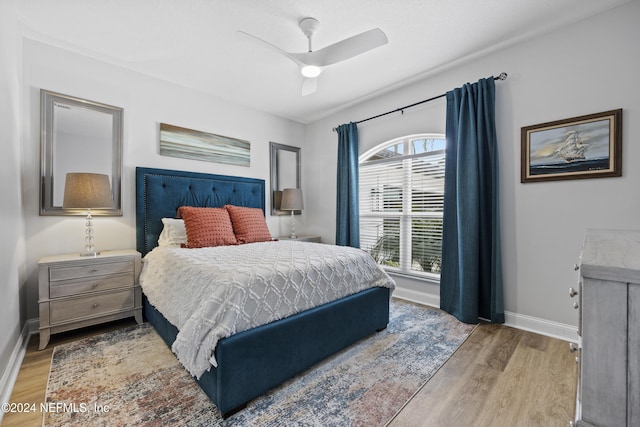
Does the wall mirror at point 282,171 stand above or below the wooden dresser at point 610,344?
above

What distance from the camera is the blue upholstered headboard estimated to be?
9.86 ft

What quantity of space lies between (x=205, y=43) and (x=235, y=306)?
2442 millimetres

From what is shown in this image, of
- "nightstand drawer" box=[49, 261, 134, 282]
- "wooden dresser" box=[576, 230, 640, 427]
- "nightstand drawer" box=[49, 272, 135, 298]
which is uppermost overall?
"wooden dresser" box=[576, 230, 640, 427]

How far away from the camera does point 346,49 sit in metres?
2.17

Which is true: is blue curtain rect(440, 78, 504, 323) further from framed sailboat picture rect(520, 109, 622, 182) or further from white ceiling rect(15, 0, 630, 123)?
white ceiling rect(15, 0, 630, 123)

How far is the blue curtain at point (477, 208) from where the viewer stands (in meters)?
2.63

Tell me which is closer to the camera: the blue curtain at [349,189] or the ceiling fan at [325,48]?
the ceiling fan at [325,48]

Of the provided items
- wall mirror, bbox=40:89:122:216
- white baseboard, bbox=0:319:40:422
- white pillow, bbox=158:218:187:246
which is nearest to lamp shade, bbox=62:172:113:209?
wall mirror, bbox=40:89:122:216

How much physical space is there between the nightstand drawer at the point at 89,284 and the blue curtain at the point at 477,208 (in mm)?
3252

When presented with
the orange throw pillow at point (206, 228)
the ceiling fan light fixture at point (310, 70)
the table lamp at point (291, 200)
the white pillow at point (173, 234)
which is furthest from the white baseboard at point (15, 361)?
the ceiling fan light fixture at point (310, 70)

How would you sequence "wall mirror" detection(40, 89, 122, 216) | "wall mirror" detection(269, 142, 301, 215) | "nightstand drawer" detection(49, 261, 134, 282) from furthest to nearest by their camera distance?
"wall mirror" detection(269, 142, 301, 215) < "wall mirror" detection(40, 89, 122, 216) < "nightstand drawer" detection(49, 261, 134, 282)

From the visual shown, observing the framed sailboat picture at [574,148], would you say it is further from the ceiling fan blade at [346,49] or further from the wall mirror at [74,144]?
the wall mirror at [74,144]

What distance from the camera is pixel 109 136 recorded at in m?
2.87

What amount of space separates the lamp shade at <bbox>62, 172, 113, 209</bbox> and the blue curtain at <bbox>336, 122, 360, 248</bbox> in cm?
275
